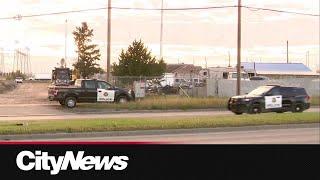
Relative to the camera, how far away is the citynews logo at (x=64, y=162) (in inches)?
159

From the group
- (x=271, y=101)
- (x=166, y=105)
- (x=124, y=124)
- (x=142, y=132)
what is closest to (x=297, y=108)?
(x=271, y=101)

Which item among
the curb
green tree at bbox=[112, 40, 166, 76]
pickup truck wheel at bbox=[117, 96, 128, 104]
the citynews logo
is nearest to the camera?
the citynews logo

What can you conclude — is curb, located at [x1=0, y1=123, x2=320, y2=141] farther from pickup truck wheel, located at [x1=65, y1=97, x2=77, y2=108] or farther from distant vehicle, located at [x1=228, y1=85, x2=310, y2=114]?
pickup truck wheel, located at [x1=65, y1=97, x2=77, y2=108]

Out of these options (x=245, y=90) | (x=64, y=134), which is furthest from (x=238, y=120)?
(x=245, y=90)

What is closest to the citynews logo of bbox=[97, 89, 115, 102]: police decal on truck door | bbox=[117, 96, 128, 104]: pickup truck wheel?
bbox=[97, 89, 115, 102]: police decal on truck door

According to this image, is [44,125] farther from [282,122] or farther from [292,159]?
[292,159]

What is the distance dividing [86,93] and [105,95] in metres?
1.17

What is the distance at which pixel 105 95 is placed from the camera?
32469 mm

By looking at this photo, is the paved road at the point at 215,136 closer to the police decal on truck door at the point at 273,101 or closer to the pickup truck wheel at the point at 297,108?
the police decal on truck door at the point at 273,101

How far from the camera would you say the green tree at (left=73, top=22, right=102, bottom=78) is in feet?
224

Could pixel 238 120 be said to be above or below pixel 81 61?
below

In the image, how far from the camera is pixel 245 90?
44469 millimetres

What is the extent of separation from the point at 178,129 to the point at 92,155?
14653 millimetres

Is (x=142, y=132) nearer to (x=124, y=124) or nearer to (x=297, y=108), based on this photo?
(x=124, y=124)
